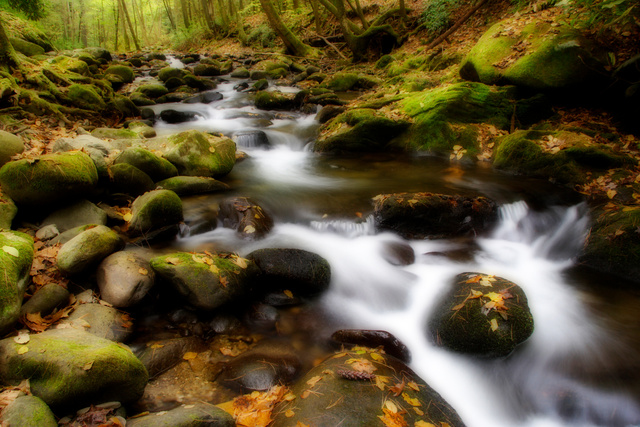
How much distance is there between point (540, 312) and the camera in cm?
440

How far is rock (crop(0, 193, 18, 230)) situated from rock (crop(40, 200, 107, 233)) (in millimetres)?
369

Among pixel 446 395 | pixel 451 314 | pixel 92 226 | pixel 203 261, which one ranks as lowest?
pixel 446 395

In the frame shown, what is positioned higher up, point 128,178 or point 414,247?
point 128,178

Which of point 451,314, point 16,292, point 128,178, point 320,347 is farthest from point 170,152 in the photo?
point 451,314

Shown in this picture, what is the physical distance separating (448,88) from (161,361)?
Answer: 353 inches

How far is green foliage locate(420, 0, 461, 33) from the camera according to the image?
14.5 meters

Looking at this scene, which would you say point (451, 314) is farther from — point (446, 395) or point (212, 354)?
point (212, 354)

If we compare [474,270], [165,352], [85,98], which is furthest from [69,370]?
[85,98]

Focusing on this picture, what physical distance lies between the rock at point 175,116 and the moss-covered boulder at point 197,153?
4.14 metres

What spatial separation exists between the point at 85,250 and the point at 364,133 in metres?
6.83

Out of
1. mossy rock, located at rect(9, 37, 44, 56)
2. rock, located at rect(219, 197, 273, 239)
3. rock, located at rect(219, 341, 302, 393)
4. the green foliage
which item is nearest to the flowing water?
rock, located at rect(219, 197, 273, 239)

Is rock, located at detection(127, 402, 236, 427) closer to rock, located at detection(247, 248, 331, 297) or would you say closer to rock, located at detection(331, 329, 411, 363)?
rock, located at detection(331, 329, 411, 363)

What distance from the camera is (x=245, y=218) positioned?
565 cm

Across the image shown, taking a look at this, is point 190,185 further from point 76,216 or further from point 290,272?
point 290,272
